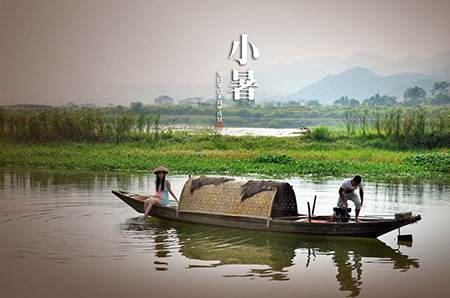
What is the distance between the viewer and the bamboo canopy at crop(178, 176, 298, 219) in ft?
27.4

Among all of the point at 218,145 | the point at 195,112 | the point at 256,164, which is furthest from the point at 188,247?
the point at 195,112

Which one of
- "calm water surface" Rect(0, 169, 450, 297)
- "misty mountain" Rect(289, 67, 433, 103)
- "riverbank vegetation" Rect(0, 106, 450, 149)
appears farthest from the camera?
"misty mountain" Rect(289, 67, 433, 103)

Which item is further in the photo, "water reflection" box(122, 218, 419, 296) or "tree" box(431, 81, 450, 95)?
"tree" box(431, 81, 450, 95)

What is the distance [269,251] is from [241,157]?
9.91 meters

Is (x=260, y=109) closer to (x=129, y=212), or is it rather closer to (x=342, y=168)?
(x=342, y=168)

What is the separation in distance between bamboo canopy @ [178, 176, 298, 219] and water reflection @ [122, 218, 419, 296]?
0.88 ft

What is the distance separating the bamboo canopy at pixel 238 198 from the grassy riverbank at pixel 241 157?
5936 mm

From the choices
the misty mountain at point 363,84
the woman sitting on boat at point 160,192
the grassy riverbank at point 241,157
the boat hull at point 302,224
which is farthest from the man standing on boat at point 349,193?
the misty mountain at point 363,84

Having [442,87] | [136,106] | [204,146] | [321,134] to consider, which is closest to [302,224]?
[204,146]

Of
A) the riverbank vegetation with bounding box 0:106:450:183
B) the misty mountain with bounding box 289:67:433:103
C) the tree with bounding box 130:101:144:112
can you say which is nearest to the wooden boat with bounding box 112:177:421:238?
the riverbank vegetation with bounding box 0:106:450:183

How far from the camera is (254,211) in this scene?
8.35 m

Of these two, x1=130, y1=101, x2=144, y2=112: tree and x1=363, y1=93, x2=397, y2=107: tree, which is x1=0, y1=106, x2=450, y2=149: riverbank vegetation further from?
x1=363, y1=93, x2=397, y2=107: tree

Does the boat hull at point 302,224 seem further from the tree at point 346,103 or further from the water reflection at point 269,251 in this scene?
the tree at point 346,103

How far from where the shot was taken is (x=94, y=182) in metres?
13.2
